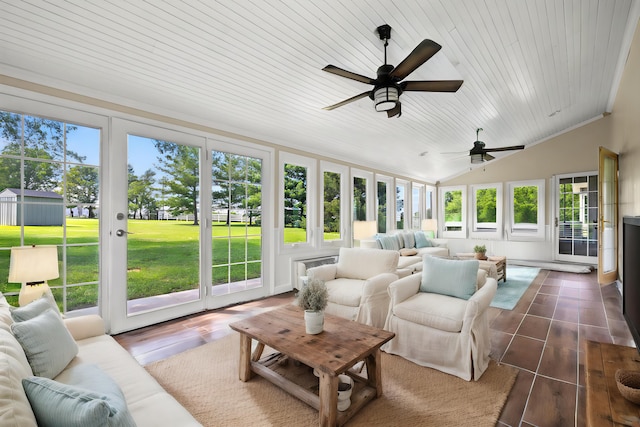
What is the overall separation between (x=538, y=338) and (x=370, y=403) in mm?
2091

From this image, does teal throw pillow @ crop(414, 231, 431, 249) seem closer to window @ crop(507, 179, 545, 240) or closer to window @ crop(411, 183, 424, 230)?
window @ crop(411, 183, 424, 230)

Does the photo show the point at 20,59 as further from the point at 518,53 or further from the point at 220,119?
the point at 518,53

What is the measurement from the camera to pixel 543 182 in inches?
289

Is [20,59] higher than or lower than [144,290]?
higher

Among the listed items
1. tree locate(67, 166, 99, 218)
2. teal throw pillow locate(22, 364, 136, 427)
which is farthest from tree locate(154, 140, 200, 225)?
teal throw pillow locate(22, 364, 136, 427)

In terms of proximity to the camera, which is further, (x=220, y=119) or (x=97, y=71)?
(x=220, y=119)

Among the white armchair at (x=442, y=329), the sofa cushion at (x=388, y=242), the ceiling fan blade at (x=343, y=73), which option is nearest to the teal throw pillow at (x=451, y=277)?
the white armchair at (x=442, y=329)

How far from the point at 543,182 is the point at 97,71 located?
883 centimetres

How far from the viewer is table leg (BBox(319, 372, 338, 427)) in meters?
1.65

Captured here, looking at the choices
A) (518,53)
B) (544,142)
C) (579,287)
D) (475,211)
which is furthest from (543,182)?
(518,53)

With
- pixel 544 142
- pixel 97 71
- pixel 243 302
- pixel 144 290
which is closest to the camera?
pixel 97 71

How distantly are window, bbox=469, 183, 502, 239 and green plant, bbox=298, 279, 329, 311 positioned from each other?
7.68m

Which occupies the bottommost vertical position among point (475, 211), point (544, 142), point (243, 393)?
point (243, 393)

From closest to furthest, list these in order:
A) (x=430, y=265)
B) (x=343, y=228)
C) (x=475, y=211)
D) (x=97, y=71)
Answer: (x=97, y=71) → (x=430, y=265) → (x=343, y=228) → (x=475, y=211)
